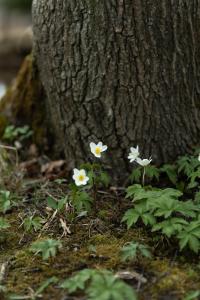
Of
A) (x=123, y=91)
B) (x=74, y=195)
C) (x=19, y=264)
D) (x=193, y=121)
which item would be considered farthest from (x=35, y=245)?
(x=193, y=121)

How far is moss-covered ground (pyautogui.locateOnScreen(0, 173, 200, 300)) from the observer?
247 centimetres

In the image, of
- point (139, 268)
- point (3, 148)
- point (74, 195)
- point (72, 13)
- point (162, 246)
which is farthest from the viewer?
point (3, 148)

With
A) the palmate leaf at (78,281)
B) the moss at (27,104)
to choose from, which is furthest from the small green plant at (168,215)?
the moss at (27,104)

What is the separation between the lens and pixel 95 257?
8.88ft

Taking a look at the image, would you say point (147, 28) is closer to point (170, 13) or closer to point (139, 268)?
point (170, 13)

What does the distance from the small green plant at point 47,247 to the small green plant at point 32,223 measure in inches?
10.2

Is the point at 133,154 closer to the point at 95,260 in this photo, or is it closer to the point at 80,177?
the point at 80,177

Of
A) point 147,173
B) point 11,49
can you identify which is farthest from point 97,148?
point 11,49

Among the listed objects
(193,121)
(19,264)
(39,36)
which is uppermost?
(39,36)

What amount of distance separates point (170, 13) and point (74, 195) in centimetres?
125

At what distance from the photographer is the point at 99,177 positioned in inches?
127

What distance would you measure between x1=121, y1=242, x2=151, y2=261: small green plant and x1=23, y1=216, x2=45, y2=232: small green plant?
58 centimetres

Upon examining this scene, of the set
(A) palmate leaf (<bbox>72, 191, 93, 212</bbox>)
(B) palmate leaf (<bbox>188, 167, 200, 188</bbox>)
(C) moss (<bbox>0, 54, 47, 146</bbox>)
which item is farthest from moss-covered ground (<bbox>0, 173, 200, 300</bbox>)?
(C) moss (<bbox>0, 54, 47, 146</bbox>)

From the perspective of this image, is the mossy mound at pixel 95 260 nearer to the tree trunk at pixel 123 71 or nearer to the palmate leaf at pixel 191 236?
the palmate leaf at pixel 191 236
